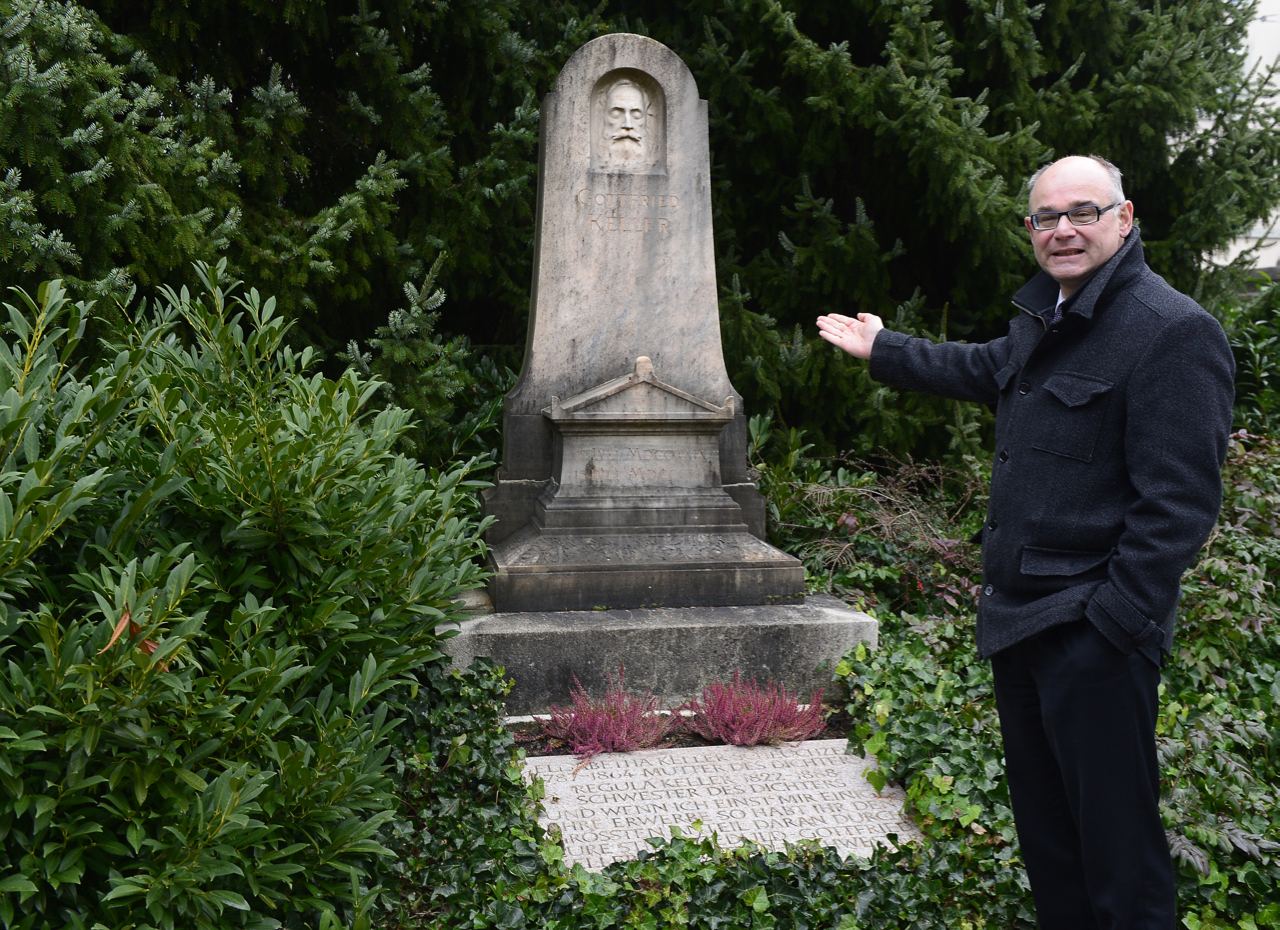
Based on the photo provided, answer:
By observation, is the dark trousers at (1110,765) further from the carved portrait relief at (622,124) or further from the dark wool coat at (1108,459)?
the carved portrait relief at (622,124)

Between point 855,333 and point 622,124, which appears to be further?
point 622,124

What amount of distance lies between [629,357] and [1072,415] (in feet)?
9.75

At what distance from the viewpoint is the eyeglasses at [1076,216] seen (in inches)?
83.0

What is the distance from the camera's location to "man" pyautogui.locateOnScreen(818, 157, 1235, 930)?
196 centimetres

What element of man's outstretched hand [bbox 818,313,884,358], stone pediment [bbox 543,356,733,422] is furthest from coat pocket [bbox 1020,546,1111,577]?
stone pediment [bbox 543,356,733,422]

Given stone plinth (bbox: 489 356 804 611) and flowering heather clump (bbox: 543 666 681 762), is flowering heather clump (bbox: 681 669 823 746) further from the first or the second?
stone plinth (bbox: 489 356 804 611)

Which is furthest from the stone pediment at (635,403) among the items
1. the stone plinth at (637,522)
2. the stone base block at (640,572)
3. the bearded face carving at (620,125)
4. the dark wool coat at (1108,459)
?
the dark wool coat at (1108,459)

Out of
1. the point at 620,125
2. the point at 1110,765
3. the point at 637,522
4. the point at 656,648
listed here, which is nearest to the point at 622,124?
the point at 620,125

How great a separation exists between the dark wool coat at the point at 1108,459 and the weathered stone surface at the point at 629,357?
2.34 metres

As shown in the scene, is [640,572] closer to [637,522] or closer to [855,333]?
[637,522]

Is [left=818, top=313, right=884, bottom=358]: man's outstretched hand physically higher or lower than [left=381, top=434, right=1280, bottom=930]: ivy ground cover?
higher

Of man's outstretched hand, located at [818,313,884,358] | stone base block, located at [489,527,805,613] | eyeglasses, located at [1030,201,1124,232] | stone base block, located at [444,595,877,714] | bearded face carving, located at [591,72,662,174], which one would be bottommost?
stone base block, located at [444,595,877,714]

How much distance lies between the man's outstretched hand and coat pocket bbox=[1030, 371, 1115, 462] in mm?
769

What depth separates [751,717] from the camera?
3736 mm
